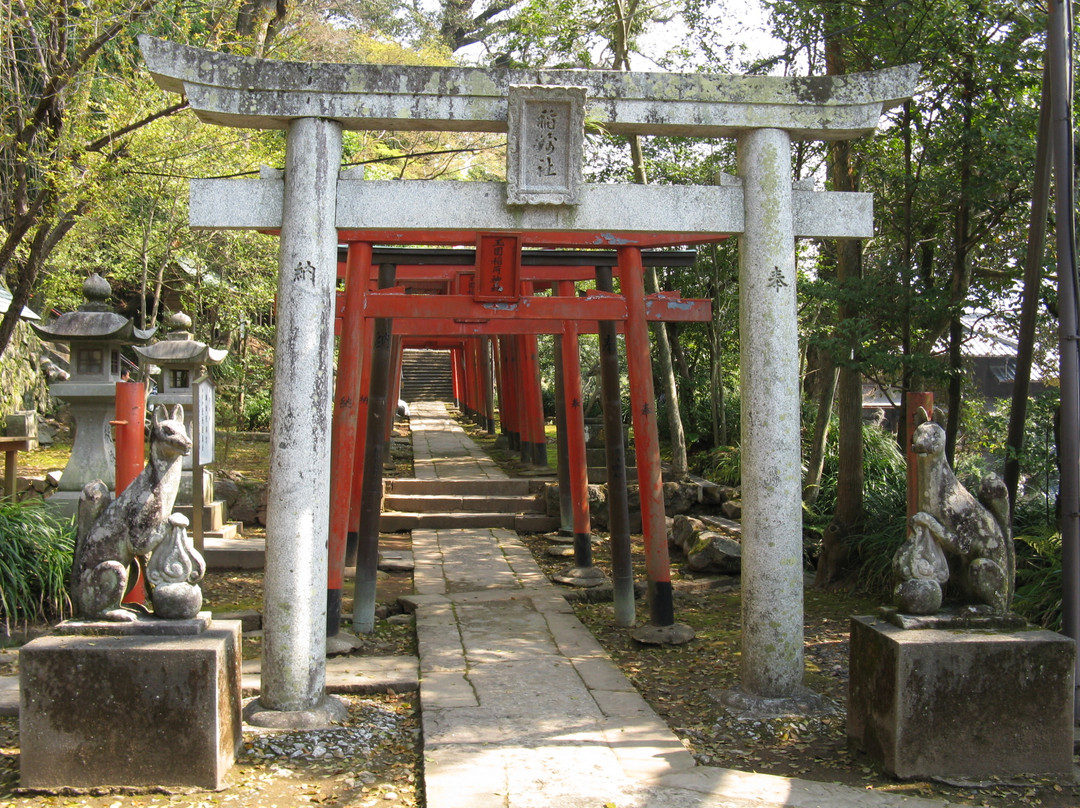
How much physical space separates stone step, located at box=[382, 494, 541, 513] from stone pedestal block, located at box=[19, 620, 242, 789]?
7937 millimetres

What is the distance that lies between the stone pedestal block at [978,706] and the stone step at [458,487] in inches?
331

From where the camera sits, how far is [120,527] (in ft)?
14.9

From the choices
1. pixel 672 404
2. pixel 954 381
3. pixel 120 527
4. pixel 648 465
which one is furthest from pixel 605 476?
pixel 120 527

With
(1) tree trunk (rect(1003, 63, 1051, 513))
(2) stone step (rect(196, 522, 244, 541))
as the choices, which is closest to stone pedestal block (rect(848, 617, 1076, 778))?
(1) tree trunk (rect(1003, 63, 1051, 513))

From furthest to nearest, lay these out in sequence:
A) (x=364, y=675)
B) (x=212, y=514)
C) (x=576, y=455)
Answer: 1. (x=212, y=514)
2. (x=576, y=455)
3. (x=364, y=675)

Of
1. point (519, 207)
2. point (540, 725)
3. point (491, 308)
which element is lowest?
point (540, 725)

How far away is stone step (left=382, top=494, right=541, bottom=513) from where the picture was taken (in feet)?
40.1

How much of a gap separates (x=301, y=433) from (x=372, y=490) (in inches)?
90.1

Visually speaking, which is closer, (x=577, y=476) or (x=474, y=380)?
(x=577, y=476)

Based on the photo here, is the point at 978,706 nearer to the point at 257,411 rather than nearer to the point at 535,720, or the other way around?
the point at 535,720

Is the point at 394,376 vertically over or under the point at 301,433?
over

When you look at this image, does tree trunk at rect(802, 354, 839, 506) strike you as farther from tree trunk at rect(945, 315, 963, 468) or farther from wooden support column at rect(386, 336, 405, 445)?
wooden support column at rect(386, 336, 405, 445)

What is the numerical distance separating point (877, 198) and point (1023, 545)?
3915 millimetres

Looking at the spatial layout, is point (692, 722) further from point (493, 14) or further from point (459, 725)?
point (493, 14)
